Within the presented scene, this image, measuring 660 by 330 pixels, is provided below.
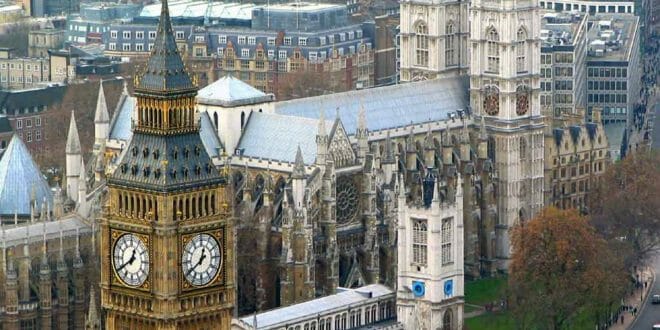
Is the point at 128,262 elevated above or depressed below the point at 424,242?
above

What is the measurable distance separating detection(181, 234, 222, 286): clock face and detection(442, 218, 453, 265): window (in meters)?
73.4

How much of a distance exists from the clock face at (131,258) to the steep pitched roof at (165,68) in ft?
21.6

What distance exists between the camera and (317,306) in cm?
19262

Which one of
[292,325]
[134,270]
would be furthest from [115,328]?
[292,325]

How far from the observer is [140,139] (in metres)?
124

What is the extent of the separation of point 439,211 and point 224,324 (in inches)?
2847

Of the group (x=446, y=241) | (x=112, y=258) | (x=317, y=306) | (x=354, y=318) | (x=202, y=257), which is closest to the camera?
(x=202, y=257)

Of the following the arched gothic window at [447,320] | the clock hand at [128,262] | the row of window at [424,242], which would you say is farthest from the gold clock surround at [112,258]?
the row of window at [424,242]

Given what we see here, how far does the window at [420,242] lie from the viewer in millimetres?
196000

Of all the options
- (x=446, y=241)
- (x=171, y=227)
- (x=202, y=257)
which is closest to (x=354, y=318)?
(x=446, y=241)

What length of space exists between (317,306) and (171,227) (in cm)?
7143

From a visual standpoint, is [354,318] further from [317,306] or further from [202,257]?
[202,257]

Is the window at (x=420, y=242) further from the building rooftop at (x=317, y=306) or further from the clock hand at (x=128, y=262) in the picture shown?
the clock hand at (x=128, y=262)

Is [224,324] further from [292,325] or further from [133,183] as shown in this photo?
[292,325]
